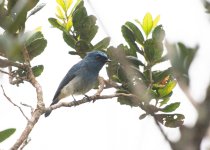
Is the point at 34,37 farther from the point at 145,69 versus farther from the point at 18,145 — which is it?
the point at 18,145

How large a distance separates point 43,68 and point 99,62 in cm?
239

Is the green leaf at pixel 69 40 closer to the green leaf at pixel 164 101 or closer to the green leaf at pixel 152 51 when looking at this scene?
the green leaf at pixel 152 51

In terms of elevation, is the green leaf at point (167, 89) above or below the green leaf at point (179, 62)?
below

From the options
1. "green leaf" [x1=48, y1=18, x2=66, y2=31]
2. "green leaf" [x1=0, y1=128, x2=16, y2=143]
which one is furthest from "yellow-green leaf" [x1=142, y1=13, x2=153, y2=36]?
"green leaf" [x1=0, y1=128, x2=16, y2=143]

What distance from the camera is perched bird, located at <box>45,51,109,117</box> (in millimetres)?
6438

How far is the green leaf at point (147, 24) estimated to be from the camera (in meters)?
4.44

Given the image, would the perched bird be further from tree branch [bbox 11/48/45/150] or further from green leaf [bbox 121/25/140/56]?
tree branch [bbox 11/48/45/150]

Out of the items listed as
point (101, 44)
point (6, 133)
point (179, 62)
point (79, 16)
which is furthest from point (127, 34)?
point (179, 62)

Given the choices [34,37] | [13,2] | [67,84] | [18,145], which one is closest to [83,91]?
[67,84]

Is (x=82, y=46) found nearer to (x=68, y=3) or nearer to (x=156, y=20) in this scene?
(x=68, y=3)

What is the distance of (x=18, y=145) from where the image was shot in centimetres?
313

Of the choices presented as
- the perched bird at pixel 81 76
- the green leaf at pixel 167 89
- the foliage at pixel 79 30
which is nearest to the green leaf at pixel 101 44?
the foliage at pixel 79 30

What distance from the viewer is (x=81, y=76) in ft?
21.9

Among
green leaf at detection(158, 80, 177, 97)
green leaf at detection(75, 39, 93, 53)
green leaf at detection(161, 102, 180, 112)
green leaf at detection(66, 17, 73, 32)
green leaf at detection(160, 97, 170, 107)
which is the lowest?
green leaf at detection(161, 102, 180, 112)
